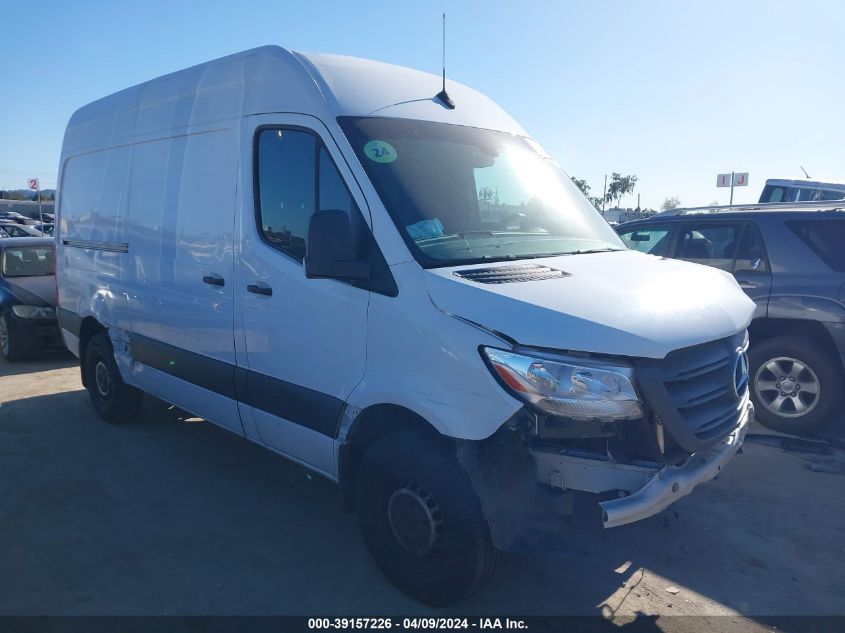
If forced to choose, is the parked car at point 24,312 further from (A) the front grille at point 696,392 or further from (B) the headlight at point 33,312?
(A) the front grille at point 696,392

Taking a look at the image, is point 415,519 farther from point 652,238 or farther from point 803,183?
point 803,183

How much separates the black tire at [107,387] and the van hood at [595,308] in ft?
13.7

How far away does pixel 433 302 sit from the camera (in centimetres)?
294

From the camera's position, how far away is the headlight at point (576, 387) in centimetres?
267

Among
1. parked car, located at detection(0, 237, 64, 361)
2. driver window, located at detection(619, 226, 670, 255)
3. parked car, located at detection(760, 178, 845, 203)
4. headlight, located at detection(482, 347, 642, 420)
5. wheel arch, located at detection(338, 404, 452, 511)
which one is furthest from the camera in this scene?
parked car, located at detection(760, 178, 845, 203)

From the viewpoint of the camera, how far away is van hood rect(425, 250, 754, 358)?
2.68m

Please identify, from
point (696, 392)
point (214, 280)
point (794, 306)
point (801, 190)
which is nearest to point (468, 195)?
point (696, 392)

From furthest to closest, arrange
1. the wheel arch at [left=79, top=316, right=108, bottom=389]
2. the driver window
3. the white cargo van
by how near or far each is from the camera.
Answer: the driver window, the wheel arch at [left=79, top=316, right=108, bottom=389], the white cargo van

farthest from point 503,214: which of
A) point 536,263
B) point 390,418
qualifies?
point 390,418

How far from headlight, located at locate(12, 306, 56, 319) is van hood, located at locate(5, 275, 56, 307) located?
0.22 ft

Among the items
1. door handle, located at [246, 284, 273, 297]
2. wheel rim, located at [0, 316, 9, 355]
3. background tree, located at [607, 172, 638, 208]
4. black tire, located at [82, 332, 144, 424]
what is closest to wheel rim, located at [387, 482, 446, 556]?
door handle, located at [246, 284, 273, 297]

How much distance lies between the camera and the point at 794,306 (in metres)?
5.59

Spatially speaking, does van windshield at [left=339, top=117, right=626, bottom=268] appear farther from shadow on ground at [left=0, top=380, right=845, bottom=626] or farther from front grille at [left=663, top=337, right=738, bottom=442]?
shadow on ground at [left=0, top=380, right=845, bottom=626]

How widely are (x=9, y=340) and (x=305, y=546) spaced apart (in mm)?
6935
